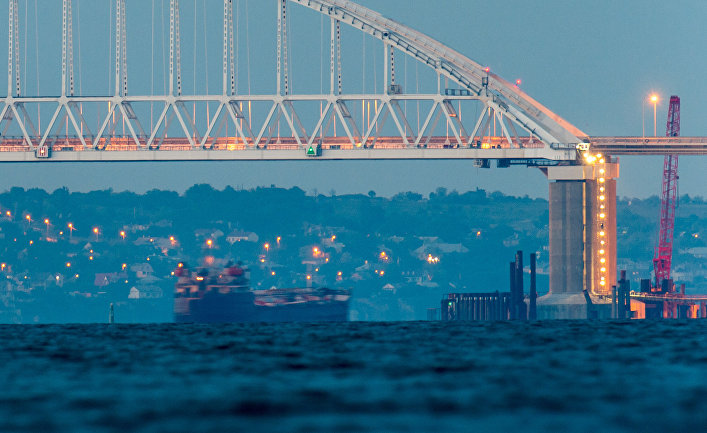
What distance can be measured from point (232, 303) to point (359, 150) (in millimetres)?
27957

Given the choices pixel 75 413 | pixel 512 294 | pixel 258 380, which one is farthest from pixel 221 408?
pixel 512 294

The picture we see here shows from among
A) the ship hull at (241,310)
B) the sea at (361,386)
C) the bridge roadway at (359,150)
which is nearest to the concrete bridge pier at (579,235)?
the bridge roadway at (359,150)

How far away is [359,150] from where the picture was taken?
147m

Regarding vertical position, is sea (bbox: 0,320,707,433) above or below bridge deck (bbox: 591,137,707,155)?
below

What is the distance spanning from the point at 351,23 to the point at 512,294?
4117 centimetres

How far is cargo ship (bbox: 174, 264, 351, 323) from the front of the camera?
162 meters

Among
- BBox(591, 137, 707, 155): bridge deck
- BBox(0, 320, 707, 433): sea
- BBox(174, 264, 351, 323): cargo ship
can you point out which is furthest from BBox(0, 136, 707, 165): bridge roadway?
BBox(0, 320, 707, 433): sea

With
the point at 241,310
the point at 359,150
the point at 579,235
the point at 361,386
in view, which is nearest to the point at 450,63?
the point at 359,150

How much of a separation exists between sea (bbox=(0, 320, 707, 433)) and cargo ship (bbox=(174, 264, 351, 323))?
323 ft

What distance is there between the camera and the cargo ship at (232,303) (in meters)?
162

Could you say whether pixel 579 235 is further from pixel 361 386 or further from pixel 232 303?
pixel 361 386

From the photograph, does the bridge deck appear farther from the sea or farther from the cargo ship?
the sea

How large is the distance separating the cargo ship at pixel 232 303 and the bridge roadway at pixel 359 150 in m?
16.7

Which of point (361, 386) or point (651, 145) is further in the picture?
point (651, 145)
